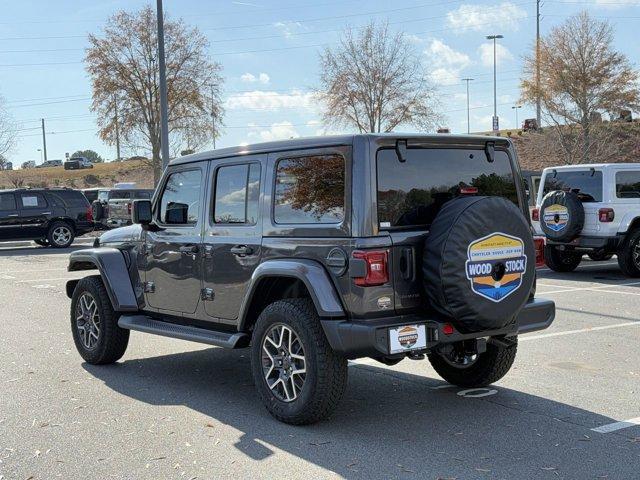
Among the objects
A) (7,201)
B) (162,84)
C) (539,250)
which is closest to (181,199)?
(539,250)

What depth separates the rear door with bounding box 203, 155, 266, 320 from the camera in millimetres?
5840

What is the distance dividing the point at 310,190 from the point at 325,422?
162cm

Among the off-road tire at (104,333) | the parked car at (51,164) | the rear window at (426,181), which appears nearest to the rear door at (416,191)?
the rear window at (426,181)

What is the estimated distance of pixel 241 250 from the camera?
5867mm

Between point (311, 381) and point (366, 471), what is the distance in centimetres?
A: 85

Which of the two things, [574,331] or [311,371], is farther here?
[574,331]

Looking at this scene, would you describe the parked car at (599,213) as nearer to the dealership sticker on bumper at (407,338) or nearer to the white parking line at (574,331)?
the white parking line at (574,331)

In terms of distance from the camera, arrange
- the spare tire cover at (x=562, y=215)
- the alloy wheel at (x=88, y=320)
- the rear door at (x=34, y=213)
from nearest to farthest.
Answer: the alloy wheel at (x=88, y=320)
the spare tire cover at (x=562, y=215)
the rear door at (x=34, y=213)

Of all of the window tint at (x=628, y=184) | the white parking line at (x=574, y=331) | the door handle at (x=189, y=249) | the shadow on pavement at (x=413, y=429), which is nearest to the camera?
the shadow on pavement at (x=413, y=429)

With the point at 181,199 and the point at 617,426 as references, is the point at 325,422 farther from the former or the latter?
the point at 181,199

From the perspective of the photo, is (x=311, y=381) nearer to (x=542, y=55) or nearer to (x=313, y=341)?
(x=313, y=341)

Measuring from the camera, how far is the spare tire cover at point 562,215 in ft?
44.0

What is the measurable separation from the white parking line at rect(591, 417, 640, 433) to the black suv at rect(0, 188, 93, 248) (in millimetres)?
20414

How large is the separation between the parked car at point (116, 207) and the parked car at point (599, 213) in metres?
15.8
